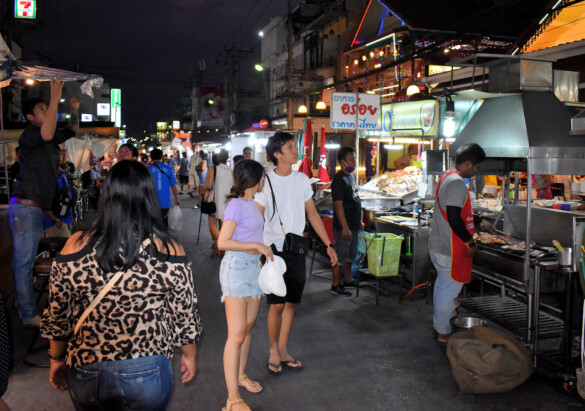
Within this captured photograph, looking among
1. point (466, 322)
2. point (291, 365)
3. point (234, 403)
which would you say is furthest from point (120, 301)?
point (466, 322)

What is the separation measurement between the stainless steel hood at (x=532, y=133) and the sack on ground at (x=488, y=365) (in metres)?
2.08

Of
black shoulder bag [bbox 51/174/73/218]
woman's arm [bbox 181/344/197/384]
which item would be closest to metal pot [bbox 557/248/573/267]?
woman's arm [bbox 181/344/197/384]

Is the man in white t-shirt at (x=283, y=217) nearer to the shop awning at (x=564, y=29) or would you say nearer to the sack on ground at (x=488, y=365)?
the sack on ground at (x=488, y=365)

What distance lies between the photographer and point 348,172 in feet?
24.2

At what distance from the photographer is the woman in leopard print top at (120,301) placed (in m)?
2.14

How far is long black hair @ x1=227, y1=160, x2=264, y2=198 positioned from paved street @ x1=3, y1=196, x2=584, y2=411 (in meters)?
1.91

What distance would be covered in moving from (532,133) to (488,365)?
2.68 meters

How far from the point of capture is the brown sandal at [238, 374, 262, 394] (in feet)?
14.0

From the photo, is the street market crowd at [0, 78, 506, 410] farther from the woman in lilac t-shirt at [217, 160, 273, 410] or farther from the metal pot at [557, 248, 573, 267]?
the metal pot at [557, 248, 573, 267]

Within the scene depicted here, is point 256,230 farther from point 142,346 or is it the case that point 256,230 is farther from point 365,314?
point 365,314

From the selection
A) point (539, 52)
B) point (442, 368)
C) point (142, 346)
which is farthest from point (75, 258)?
point (539, 52)

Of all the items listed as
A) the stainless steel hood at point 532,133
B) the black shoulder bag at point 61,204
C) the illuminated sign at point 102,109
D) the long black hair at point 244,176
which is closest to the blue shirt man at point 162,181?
the black shoulder bag at point 61,204

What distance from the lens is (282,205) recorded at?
4.51 m

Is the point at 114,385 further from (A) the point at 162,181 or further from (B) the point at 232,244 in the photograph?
(A) the point at 162,181
